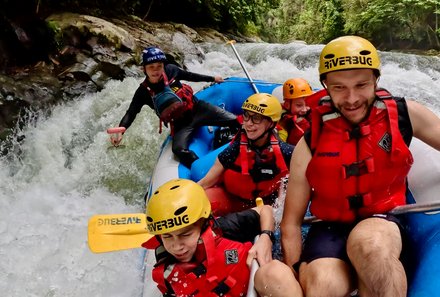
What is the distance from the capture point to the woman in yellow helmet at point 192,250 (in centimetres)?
158

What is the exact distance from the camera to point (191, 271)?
1.66 metres

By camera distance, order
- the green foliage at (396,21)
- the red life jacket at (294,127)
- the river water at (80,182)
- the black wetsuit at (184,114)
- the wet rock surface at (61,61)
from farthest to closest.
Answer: the green foliage at (396,21) < the wet rock surface at (61,61) < the black wetsuit at (184,114) < the red life jacket at (294,127) < the river water at (80,182)

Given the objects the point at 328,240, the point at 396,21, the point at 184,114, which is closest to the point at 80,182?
the point at 184,114

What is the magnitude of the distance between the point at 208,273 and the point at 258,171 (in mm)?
961

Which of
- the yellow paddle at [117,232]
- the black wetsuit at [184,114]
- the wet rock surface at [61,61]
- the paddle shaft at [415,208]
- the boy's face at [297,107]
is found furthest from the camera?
the wet rock surface at [61,61]

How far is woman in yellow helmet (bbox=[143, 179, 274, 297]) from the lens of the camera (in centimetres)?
158

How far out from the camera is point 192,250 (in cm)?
166

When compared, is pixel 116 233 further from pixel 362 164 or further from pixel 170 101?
pixel 170 101

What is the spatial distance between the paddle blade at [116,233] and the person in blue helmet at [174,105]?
118 cm

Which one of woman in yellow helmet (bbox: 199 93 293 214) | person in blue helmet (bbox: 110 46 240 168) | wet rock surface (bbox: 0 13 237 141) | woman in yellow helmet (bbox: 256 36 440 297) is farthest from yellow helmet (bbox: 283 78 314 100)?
wet rock surface (bbox: 0 13 237 141)

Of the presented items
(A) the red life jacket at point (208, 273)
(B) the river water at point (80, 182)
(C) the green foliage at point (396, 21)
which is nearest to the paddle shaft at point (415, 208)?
(A) the red life jacket at point (208, 273)

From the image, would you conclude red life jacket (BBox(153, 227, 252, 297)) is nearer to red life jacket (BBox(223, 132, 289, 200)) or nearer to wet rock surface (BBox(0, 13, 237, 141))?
red life jacket (BBox(223, 132, 289, 200))

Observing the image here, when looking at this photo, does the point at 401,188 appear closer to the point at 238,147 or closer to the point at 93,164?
the point at 238,147

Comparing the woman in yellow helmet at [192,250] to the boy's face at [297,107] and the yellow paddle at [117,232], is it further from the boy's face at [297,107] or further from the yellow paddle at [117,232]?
the boy's face at [297,107]
